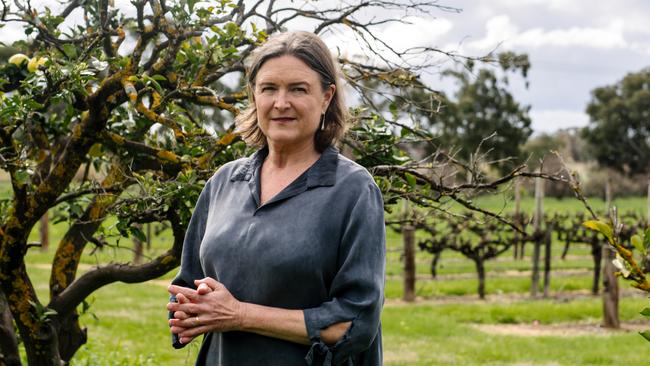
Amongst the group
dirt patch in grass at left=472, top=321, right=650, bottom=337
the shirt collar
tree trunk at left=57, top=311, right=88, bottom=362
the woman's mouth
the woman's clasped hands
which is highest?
the woman's mouth

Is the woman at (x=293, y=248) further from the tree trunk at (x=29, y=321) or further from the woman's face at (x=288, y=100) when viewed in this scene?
the tree trunk at (x=29, y=321)

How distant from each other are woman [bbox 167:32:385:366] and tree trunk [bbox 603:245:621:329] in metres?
9.43

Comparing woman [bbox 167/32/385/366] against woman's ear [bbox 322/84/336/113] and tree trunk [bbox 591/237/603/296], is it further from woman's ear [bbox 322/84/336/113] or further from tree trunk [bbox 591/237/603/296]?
tree trunk [bbox 591/237/603/296]

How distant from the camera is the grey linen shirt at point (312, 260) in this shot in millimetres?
2131

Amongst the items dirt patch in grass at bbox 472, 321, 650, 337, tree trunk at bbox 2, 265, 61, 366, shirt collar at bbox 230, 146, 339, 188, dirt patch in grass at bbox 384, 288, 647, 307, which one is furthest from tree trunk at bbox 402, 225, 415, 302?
shirt collar at bbox 230, 146, 339, 188

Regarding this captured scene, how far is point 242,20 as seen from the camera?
4.72 meters

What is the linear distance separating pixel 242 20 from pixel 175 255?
1.34 meters

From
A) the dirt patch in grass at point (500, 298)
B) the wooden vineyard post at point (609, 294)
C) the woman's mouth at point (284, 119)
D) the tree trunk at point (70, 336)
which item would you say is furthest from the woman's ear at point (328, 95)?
the dirt patch in grass at point (500, 298)

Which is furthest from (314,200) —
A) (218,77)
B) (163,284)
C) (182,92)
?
(163,284)

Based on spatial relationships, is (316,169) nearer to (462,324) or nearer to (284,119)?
(284,119)

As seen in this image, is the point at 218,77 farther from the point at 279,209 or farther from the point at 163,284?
the point at 163,284

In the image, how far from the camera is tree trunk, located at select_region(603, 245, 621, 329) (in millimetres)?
11133

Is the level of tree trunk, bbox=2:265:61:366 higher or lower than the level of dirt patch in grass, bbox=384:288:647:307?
higher

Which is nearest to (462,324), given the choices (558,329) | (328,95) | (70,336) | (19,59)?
(558,329)
